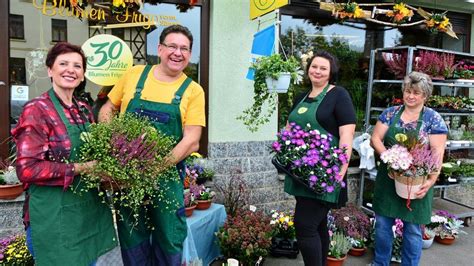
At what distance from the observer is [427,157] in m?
3.23

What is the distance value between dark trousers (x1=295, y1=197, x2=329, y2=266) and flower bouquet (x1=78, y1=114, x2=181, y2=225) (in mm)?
1366

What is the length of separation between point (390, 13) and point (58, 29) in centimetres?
446

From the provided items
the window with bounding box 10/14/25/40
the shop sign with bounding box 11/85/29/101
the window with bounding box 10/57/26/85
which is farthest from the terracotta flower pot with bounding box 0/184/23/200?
the window with bounding box 10/14/25/40

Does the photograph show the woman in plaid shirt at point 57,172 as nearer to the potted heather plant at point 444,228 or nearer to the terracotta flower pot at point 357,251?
the terracotta flower pot at point 357,251

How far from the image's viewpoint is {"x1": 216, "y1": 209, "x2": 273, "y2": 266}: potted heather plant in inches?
147

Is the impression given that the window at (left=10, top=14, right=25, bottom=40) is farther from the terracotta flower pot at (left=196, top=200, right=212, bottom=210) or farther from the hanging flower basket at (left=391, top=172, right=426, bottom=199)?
the hanging flower basket at (left=391, top=172, right=426, bottom=199)

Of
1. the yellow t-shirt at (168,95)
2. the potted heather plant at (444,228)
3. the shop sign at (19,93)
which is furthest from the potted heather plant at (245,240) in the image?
the shop sign at (19,93)

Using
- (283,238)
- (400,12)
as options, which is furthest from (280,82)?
(400,12)

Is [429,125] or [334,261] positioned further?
[334,261]

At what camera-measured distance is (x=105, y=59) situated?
335 cm

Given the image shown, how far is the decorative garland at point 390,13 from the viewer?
201 inches

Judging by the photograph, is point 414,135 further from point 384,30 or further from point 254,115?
point 384,30

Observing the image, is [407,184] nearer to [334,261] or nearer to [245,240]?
[334,261]

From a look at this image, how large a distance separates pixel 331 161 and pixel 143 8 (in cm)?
307
